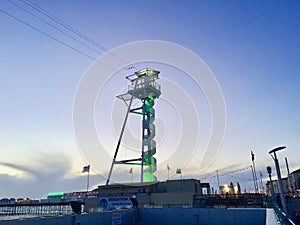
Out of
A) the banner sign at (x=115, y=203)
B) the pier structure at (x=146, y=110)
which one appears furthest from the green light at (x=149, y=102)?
the banner sign at (x=115, y=203)

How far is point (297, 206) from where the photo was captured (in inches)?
910

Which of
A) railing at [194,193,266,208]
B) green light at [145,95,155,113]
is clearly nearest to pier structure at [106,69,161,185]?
green light at [145,95,155,113]

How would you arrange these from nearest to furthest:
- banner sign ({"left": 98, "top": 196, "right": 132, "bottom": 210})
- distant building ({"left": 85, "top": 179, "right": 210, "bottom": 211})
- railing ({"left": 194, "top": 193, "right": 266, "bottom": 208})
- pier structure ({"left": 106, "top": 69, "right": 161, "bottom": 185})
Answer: banner sign ({"left": 98, "top": 196, "right": 132, "bottom": 210}) < railing ({"left": 194, "top": 193, "right": 266, "bottom": 208}) < distant building ({"left": 85, "top": 179, "right": 210, "bottom": 211}) < pier structure ({"left": 106, "top": 69, "right": 161, "bottom": 185})

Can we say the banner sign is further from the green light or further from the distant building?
the green light

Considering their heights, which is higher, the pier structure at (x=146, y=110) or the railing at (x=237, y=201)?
the pier structure at (x=146, y=110)

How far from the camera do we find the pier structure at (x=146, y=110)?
120 feet

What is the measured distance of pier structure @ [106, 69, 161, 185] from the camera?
3666cm

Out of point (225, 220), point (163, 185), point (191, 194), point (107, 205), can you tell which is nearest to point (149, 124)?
point (163, 185)

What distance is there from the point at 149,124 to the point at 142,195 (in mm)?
13157

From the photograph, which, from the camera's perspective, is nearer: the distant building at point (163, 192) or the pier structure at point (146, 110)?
the distant building at point (163, 192)

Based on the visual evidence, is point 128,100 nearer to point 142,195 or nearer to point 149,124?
point 149,124

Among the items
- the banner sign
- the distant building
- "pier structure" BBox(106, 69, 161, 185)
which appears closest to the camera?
the banner sign

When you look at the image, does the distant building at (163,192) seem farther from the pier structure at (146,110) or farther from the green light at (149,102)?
the green light at (149,102)

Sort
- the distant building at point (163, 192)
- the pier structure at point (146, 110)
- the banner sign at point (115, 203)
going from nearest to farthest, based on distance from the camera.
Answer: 1. the banner sign at point (115, 203)
2. the distant building at point (163, 192)
3. the pier structure at point (146, 110)
